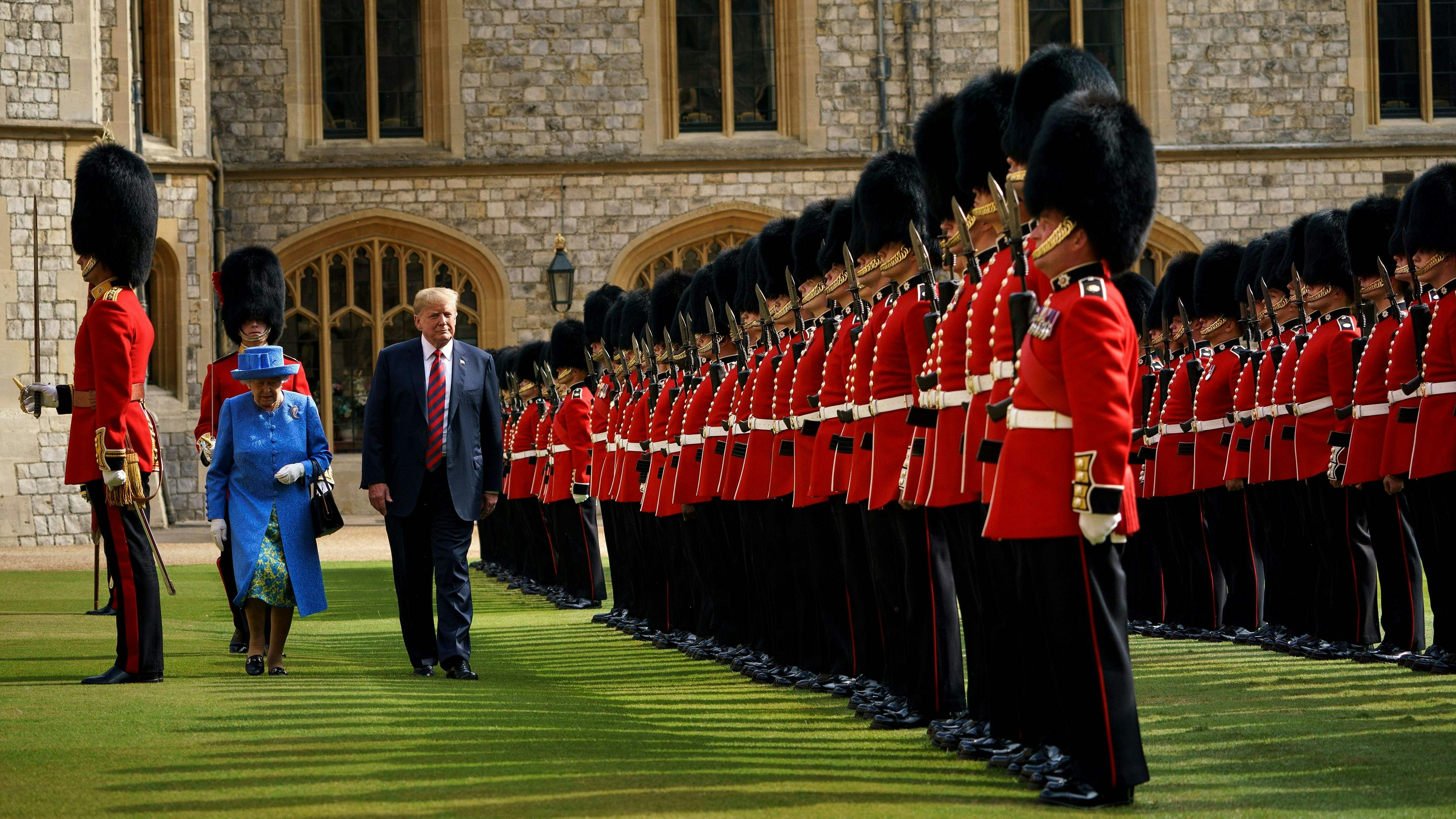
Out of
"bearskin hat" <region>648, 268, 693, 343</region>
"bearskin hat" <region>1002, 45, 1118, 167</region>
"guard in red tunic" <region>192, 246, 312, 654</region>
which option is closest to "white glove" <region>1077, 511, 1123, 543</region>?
"bearskin hat" <region>1002, 45, 1118, 167</region>

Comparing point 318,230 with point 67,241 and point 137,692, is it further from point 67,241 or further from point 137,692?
point 137,692

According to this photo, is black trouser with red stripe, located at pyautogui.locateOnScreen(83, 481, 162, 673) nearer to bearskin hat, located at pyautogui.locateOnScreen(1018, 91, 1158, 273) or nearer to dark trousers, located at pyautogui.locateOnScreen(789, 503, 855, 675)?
dark trousers, located at pyautogui.locateOnScreen(789, 503, 855, 675)

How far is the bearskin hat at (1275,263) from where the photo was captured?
338 inches

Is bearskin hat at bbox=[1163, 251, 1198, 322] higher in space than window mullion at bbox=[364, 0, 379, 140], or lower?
lower

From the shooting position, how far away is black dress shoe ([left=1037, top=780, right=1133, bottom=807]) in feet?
12.9

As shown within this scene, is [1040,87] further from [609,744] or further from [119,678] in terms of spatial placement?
[119,678]

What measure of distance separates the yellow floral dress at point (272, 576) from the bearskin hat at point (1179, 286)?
17.5 ft

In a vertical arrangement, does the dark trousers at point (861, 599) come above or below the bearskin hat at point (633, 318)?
below

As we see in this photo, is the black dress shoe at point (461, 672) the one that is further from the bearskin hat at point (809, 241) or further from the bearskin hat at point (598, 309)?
the bearskin hat at point (598, 309)

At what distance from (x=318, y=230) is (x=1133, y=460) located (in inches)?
526

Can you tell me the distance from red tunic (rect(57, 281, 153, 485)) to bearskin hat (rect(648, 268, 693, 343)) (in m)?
4.17

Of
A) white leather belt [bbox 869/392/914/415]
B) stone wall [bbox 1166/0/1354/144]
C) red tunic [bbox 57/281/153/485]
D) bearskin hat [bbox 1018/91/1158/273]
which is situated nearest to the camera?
bearskin hat [bbox 1018/91/1158/273]

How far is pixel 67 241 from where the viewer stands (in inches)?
625

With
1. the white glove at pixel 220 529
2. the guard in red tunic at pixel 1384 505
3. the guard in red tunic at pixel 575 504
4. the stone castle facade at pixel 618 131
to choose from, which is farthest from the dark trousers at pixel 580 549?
the stone castle facade at pixel 618 131
